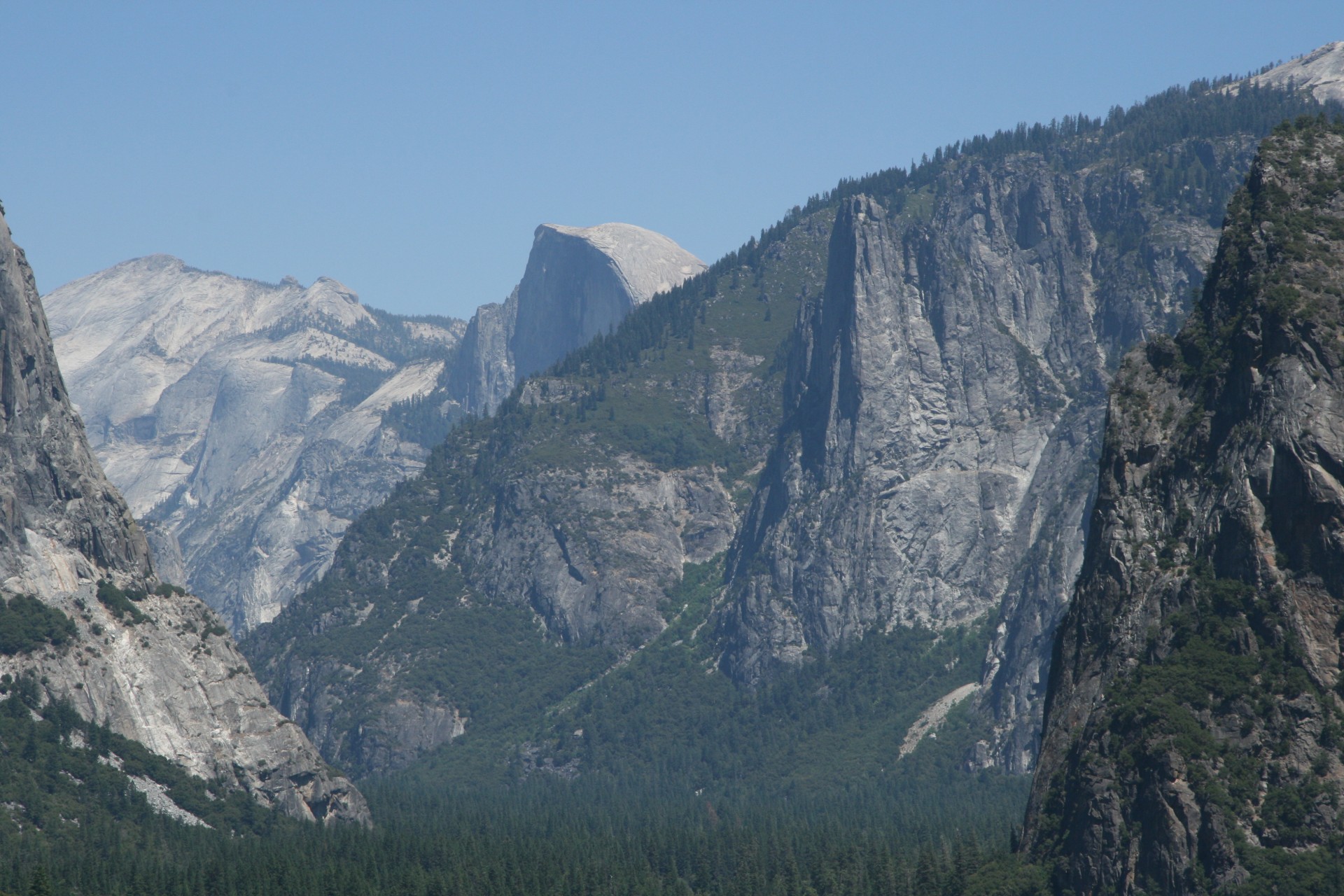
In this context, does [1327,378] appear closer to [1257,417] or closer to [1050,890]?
[1257,417]

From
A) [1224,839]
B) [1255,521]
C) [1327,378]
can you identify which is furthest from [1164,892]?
[1327,378]

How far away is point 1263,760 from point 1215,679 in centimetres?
916

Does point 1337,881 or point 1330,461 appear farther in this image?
A: point 1330,461

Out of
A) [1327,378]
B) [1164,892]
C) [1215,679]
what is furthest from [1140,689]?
[1327,378]

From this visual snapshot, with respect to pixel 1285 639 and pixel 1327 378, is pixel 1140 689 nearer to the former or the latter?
pixel 1285 639

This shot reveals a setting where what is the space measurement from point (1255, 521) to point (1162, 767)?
25.3 meters

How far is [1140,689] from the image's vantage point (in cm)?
19600

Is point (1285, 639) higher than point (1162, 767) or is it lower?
higher

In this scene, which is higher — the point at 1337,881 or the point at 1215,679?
the point at 1215,679

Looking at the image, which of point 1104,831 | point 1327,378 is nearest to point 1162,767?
point 1104,831

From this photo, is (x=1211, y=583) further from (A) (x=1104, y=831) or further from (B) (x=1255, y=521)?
(A) (x=1104, y=831)

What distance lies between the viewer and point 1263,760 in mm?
186000

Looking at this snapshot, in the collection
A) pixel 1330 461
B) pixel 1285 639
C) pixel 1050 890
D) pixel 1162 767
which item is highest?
pixel 1330 461

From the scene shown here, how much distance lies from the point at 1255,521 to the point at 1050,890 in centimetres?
4045
